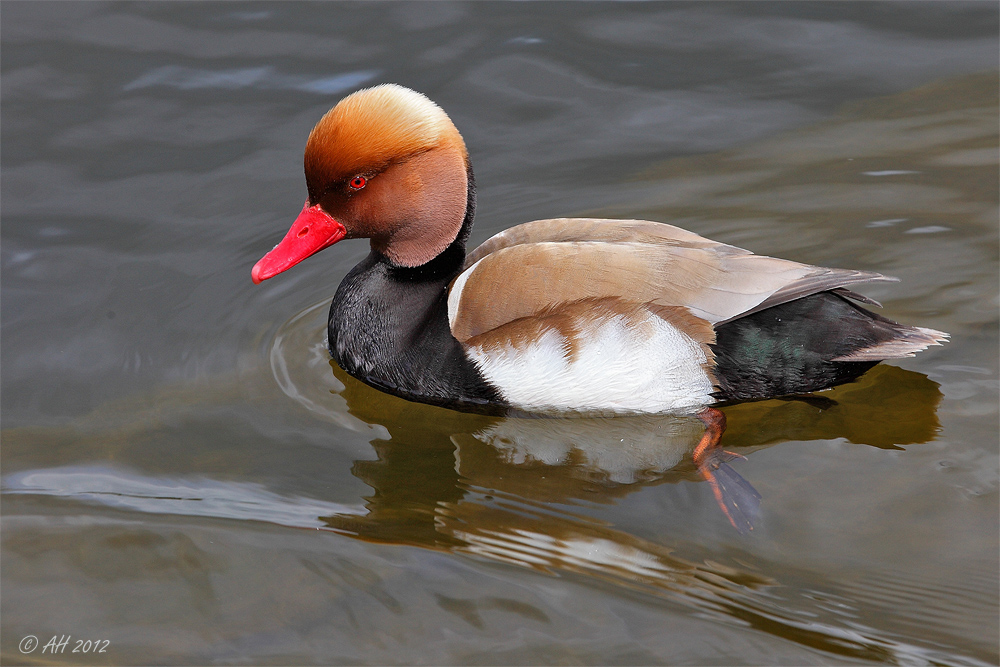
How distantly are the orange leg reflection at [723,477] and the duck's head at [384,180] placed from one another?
1.29 m

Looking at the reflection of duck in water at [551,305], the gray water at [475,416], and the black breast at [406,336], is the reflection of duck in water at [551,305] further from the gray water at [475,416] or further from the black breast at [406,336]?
the gray water at [475,416]

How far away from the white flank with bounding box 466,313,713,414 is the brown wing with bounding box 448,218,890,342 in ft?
0.37

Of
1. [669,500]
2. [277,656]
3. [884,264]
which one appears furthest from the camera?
[884,264]

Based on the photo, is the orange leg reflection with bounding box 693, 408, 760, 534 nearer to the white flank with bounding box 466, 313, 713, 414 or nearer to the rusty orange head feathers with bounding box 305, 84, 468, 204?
the white flank with bounding box 466, 313, 713, 414

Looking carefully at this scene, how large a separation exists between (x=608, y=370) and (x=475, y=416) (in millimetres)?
611

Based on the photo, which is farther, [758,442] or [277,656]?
[758,442]

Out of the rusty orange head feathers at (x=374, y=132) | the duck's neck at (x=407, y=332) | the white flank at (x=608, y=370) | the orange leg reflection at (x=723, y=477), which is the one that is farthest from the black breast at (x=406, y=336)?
the orange leg reflection at (x=723, y=477)

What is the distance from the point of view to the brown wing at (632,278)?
3.58 meters

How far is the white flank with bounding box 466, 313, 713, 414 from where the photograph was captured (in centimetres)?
365

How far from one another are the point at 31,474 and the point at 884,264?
3.81 m

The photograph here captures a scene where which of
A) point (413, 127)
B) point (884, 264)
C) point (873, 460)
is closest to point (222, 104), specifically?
point (413, 127)

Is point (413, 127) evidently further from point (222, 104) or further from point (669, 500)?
point (222, 104)

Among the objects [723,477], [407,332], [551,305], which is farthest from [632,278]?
[407,332]

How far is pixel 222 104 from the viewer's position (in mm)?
6102
